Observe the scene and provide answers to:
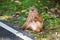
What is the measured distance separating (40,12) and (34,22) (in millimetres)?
954

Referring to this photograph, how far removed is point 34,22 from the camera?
5.79m

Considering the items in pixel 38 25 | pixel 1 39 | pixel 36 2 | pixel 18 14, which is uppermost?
pixel 36 2

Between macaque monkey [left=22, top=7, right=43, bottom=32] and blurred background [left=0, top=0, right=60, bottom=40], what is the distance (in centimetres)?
12

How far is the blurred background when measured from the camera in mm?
5648

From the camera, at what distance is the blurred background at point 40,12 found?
18.5ft

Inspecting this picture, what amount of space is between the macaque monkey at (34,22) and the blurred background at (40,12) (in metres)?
0.12

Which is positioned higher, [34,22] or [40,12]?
[40,12]

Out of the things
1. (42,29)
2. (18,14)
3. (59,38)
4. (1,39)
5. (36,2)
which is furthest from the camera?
(36,2)

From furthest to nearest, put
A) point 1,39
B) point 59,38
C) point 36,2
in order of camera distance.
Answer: point 36,2
point 59,38
point 1,39

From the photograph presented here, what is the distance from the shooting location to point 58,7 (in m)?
7.03

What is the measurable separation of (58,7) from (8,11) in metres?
1.39

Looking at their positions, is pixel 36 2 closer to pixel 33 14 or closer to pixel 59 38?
pixel 33 14

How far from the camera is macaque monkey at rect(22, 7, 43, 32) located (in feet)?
18.8

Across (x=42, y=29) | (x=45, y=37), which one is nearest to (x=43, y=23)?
(x=42, y=29)
